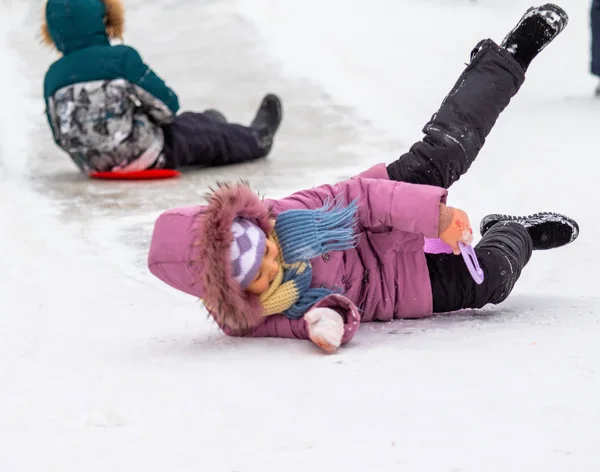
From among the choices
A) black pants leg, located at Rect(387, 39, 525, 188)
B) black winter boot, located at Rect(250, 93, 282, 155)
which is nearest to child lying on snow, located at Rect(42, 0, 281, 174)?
black winter boot, located at Rect(250, 93, 282, 155)

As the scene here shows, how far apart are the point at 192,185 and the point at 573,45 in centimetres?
320

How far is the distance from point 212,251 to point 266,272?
15cm

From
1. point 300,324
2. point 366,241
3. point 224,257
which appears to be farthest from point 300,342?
point 366,241

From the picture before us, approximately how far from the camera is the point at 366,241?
255cm

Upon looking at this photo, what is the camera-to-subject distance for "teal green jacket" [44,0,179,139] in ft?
14.6

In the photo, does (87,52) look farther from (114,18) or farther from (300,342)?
(300,342)

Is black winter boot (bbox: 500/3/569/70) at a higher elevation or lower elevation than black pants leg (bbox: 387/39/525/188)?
higher

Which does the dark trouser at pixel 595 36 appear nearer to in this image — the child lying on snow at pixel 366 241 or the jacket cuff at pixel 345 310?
the child lying on snow at pixel 366 241

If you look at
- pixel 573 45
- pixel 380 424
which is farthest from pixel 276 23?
pixel 380 424

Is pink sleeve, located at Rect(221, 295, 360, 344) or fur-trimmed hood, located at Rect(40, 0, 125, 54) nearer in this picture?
pink sleeve, located at Rect(221, 295, 360, 344)

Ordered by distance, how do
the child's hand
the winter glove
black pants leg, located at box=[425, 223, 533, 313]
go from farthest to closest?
black pants leg, located at box=[425, 223, 533, 313] → the winter glove → the child's hand

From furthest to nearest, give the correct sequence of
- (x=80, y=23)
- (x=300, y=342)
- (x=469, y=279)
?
1. (x=80, y=23)
2. (x=469, y=279)
3. (x=300, y=342)

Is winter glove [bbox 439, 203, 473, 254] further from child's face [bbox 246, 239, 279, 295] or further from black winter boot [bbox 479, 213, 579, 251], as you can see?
black winter boot [bbox 479, 213, 579, 251]

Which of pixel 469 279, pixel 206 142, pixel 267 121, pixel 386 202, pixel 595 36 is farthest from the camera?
pixel 595 36
